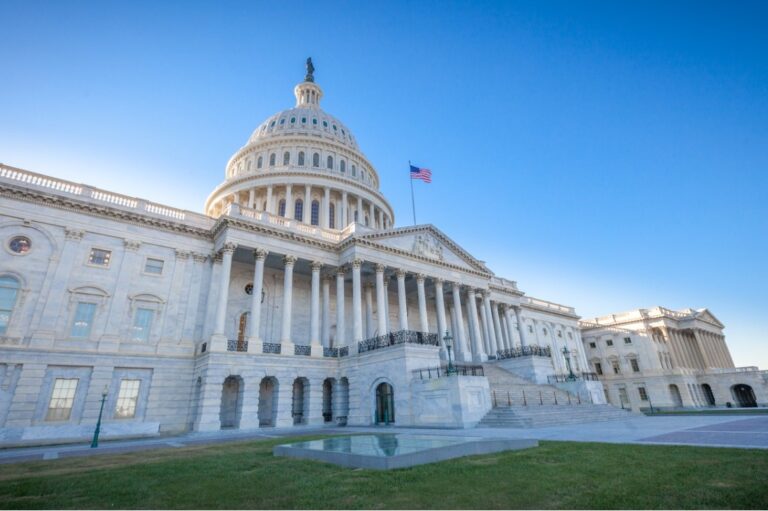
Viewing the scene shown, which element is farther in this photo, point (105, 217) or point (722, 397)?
point (722, 397)

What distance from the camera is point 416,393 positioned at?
24328 millimetres

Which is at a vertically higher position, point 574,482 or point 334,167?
point 334,167

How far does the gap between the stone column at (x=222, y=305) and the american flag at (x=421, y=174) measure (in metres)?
19.0

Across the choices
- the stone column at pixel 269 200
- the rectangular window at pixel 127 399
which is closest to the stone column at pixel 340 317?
the rectangular window at pixel 127 399

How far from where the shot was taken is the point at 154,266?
95.0 feet

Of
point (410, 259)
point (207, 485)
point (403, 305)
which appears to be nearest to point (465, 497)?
point (207, 485)

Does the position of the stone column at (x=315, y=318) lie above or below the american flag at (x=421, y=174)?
below

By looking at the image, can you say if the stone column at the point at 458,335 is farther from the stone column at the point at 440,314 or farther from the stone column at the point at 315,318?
the stone column at the point at 315,318

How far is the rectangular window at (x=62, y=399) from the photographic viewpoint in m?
22.9

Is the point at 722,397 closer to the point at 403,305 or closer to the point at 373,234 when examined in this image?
the point at 403,305

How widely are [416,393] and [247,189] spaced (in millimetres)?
37282

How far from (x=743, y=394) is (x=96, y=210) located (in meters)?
86.4

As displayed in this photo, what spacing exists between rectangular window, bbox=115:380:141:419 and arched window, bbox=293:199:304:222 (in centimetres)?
2878

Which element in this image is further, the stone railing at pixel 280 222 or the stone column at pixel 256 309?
the stone railing at pixel 280 222
